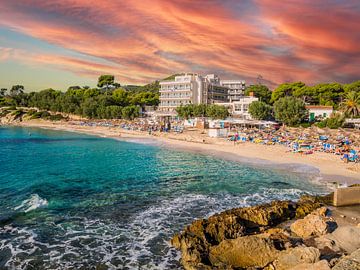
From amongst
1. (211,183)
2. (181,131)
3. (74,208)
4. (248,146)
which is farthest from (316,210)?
(181,131)

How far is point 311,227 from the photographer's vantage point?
13.8m

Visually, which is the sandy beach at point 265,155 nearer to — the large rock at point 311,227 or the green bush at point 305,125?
the large rock at point 311,227

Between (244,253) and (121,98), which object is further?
(121,98)

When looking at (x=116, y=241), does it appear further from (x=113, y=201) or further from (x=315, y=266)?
(x=315, y=266)

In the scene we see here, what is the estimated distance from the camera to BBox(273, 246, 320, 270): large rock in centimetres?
1026

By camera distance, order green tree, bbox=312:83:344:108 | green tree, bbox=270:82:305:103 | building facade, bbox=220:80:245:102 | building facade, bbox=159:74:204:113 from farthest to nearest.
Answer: building facade, bbox=220:80:245:102 < building facade, bbox=159:74:204:113 < green tree, bbox=270:82:305:103 < green tree, bbox=312:83:344:108

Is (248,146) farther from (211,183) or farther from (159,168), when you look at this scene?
(211,183)

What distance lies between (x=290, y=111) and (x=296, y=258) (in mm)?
58212

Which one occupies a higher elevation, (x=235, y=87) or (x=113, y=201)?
(x=235, y=87)

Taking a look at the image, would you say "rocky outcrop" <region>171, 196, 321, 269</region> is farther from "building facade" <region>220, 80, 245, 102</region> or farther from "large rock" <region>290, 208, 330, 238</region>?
"building facade" <region>220, 80, 245, 102</region>

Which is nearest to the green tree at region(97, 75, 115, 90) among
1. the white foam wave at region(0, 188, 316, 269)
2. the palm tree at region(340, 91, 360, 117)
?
the palm tree at region(340, 91, 360, 117)

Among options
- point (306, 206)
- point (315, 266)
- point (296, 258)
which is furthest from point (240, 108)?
point (315, 266)

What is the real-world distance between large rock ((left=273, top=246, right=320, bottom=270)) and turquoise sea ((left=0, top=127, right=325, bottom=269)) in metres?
3.83

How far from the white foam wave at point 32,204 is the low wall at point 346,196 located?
1732cm
